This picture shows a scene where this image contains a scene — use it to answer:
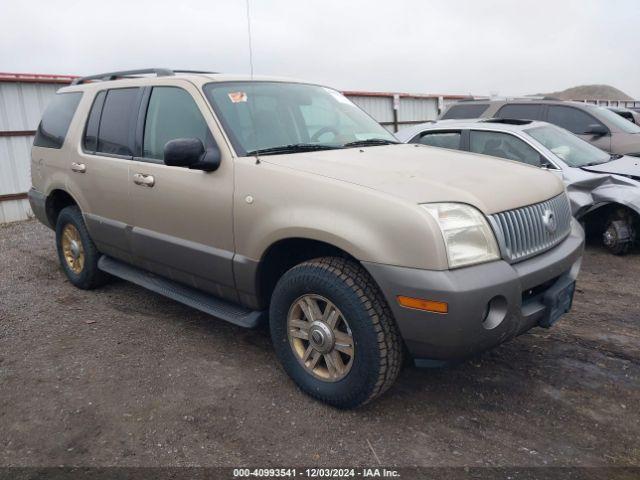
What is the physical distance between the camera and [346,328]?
292 centimetres

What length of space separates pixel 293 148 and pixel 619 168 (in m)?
4.64

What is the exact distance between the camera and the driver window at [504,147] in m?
6.26

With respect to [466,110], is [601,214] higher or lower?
lower

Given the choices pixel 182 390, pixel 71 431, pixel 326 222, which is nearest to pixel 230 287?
pixel 182 390

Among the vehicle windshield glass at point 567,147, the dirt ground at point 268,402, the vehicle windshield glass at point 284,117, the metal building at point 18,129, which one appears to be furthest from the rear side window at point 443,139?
the dirt ground at point 268,402

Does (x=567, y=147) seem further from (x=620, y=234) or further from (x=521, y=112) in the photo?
(x=521, y=112)

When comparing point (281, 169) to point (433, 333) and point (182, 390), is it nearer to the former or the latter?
point (433, 333)

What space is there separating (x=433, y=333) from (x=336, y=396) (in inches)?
28.1

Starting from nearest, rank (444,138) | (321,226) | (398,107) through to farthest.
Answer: (321,226) → (444,138) → (398,107)

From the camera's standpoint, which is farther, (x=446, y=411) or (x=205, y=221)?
(x=205, y=221)

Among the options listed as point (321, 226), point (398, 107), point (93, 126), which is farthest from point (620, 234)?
point (398, 107)

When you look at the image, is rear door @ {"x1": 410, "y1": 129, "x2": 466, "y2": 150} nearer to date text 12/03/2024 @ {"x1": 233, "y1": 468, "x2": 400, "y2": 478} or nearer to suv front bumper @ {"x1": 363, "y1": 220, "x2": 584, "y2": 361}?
suv front bumper @ {"x1": 363, "y1": 220, "x2": 584, "y2": 361}

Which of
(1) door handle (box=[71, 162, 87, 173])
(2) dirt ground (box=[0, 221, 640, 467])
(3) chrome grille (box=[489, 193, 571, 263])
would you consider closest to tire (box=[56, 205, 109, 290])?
(1) door handle (box=[71, 162, 87, 173])

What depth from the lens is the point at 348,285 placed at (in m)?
2.76
